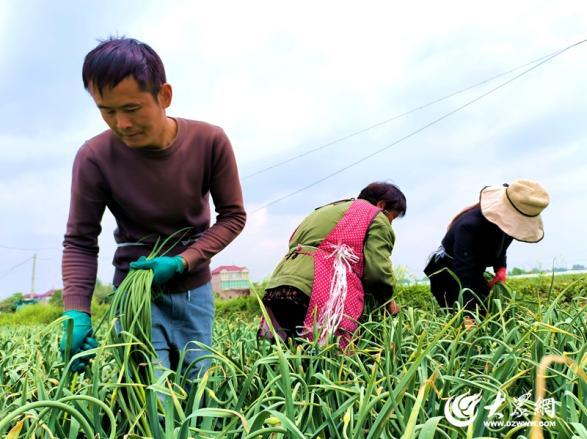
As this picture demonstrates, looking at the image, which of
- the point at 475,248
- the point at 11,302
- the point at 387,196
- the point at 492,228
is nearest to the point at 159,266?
the point at 387,196

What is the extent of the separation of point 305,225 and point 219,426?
1.26 metres

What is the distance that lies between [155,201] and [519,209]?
1.84m

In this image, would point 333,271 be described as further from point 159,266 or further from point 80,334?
point 80,334

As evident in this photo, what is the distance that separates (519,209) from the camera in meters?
2.71

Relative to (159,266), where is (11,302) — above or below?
below

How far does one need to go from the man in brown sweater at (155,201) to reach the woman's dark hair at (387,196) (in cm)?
112

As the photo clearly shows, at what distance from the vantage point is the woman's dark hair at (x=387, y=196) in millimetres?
2740

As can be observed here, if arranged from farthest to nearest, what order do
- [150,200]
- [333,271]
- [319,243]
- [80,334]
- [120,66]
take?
[319,243], [333,271], [150,200], [80,334], [120,66]

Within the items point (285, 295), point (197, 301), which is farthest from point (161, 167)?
point (285, 295)

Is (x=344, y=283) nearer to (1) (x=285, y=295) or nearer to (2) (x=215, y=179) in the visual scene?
(1) (x=285, y=295)

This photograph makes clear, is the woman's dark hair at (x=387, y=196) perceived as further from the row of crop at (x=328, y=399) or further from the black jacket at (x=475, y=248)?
the row of crop at (x=328, y=399)

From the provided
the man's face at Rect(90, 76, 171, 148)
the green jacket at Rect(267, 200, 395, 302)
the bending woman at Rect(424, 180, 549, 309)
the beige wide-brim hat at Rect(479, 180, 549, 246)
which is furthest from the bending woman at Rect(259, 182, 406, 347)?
the man's face at Rect(90, 76, 171, 148)

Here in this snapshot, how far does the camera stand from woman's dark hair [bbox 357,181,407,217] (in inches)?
108

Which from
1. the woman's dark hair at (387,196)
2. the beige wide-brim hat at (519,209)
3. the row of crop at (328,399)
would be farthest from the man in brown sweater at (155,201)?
the beige wide-brim hat at (519,209)
